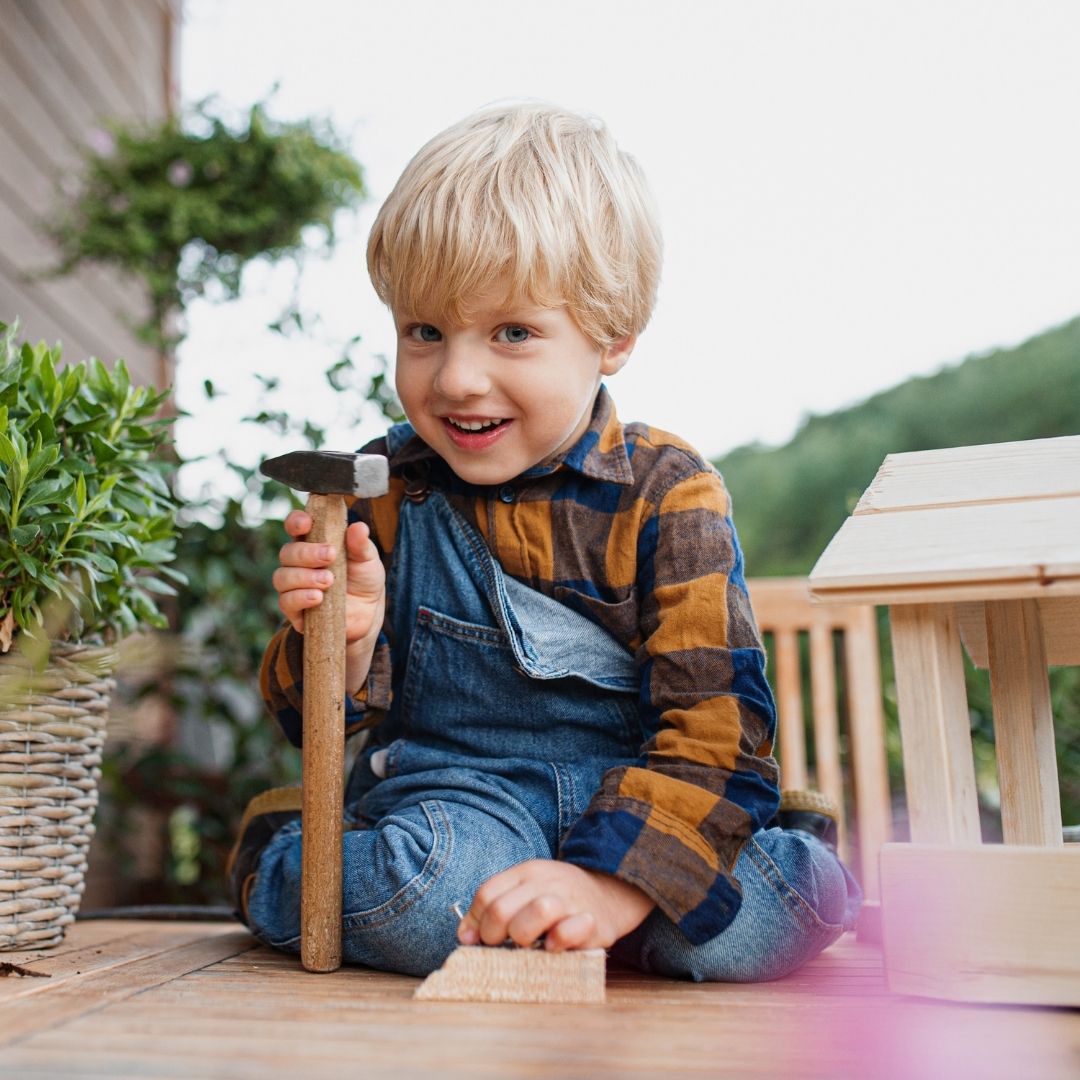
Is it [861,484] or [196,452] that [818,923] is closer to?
[196,452]

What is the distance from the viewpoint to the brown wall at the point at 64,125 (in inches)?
102

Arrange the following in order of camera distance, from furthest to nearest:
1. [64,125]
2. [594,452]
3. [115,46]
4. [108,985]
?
[115,46] → [64,125] → [594,452] → [108,985]

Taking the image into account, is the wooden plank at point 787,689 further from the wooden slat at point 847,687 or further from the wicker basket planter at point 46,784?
the wicker basket planter at point 46,784

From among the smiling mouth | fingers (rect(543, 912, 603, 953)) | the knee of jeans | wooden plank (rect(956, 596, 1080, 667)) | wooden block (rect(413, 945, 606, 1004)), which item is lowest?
wooden block (rect(413, 945, 606, 1004))

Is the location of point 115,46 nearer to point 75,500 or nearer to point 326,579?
point 75,500

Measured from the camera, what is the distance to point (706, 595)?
1.26m

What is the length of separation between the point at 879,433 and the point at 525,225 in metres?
2.41

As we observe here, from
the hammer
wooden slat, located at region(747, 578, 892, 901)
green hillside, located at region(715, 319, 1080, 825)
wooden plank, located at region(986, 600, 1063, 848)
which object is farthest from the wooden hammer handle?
green hillside, located at region(715, 319, 1080, 825)

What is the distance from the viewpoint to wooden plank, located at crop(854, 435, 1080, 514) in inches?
41.1

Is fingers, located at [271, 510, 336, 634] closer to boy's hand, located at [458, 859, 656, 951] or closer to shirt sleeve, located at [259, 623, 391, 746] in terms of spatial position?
shirt sleeve, located at [259, 623, 391, 746]

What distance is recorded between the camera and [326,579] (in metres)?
1.11

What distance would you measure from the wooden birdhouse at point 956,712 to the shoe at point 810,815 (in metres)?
0.38

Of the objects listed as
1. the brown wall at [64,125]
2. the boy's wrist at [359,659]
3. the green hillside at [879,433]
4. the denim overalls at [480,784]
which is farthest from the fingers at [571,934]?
the green hillside at [879,433]

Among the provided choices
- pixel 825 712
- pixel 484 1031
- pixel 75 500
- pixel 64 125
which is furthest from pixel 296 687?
pixel 64 125
